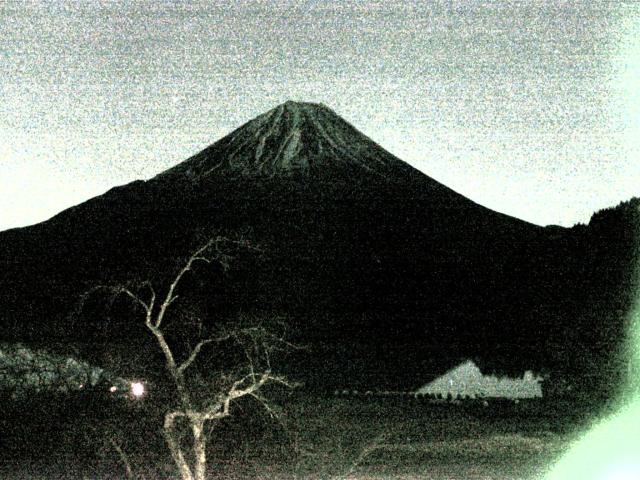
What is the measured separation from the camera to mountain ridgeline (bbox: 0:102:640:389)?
38719 mm

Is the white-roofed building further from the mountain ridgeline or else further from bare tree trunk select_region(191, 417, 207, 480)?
bare tree trunk select_region(191, 417, 207, 480)

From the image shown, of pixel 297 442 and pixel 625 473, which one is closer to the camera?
pixel 625 473

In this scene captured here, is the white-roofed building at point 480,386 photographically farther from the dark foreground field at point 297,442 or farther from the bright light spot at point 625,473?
the bright light spot at point 625,473

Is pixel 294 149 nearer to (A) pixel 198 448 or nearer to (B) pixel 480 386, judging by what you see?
(B) pixel 480 386

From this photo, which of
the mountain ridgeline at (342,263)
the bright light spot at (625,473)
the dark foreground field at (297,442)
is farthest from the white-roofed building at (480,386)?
the bright light spot at (625,473)

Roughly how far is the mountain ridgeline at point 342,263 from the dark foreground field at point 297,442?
4.11 m

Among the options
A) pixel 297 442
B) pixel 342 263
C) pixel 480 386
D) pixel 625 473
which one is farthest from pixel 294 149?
pixel 625 473

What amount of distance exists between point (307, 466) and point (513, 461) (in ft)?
22.7

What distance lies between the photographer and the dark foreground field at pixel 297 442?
2605 centimetres

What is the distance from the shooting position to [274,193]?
339 ft

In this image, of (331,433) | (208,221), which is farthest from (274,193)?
(331,433)

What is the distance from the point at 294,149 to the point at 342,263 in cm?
4423

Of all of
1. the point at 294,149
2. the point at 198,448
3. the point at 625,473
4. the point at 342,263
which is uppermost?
the point at 294,149

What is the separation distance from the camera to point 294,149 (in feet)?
393
